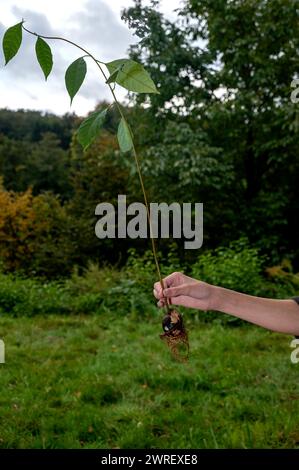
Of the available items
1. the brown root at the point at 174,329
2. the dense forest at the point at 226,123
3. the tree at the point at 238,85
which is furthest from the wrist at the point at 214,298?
the tree at the point at 238,85

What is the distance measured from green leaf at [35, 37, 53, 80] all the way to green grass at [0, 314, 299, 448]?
216 centimetres

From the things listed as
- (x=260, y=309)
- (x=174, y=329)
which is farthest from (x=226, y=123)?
(x=174, y=329)

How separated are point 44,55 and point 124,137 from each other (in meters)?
0.16

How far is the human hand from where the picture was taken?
1031 mm

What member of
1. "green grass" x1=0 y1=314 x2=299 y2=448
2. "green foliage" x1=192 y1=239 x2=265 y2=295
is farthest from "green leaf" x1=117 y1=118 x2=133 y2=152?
"green foliage" x1=192 y1=239 x2=265 y2=295

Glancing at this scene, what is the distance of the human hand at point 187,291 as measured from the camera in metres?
1.03

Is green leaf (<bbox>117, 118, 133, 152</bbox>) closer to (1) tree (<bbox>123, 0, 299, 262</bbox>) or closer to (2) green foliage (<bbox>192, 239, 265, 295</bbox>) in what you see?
(2) green foliage (<bbox>192, 239, 265, 295</bbox>)

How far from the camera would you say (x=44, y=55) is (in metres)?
0.67

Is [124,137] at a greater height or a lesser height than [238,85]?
lesser

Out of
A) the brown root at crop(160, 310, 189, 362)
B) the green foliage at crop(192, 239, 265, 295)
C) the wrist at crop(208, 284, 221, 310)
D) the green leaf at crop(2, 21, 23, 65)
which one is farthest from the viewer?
the green foliage at crop(192, 239, 265, 295)

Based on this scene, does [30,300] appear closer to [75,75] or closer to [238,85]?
[238,85]

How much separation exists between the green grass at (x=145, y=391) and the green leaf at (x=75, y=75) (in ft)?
7.03

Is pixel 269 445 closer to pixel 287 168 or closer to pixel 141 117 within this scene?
pixel 141 117

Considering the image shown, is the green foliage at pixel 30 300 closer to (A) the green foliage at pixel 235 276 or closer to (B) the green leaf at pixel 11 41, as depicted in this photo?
(A) the green foliage at pixel 235 276
